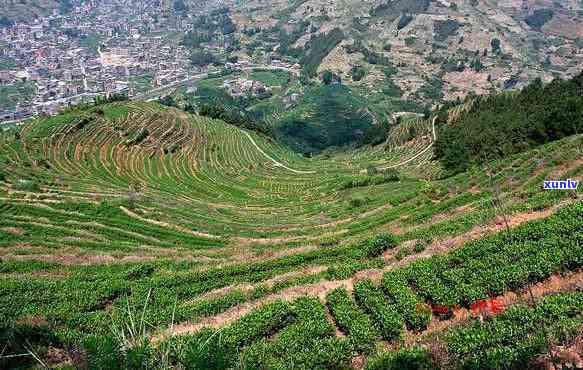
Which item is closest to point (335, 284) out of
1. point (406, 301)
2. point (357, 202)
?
point (406, 301)

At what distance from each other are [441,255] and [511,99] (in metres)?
98.2

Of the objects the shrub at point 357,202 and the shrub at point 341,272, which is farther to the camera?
the shrub at point 357,202

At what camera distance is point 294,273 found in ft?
80.7

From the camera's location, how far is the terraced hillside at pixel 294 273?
15031mm

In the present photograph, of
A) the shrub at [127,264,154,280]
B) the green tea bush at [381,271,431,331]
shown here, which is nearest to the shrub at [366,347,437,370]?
the green tea bush at [381,271,431,331]

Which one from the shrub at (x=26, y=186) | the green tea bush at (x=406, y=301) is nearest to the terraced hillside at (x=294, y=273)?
the green tea bush at (x=406, y=301)

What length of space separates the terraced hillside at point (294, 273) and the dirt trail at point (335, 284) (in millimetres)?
109

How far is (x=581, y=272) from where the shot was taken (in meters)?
18.1

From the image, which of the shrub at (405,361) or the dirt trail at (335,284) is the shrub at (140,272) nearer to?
the dirt trail at (335,284)

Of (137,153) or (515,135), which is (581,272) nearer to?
(515,135)

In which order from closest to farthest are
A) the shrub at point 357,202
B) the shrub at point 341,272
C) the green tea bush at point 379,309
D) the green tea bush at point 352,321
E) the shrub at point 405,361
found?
1. the shrub at point 405,361
2. the green tea bush at point 352,321
3. the green tea bush at point 379,309
4. the shrub at point 341,272
5. the shrub at point 357,202

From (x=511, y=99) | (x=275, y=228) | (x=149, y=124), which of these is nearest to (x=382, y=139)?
(x=511, y=99)

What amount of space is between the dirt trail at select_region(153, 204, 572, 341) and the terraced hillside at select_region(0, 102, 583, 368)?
0.36ft

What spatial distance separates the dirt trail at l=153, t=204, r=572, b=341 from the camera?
1973cm
